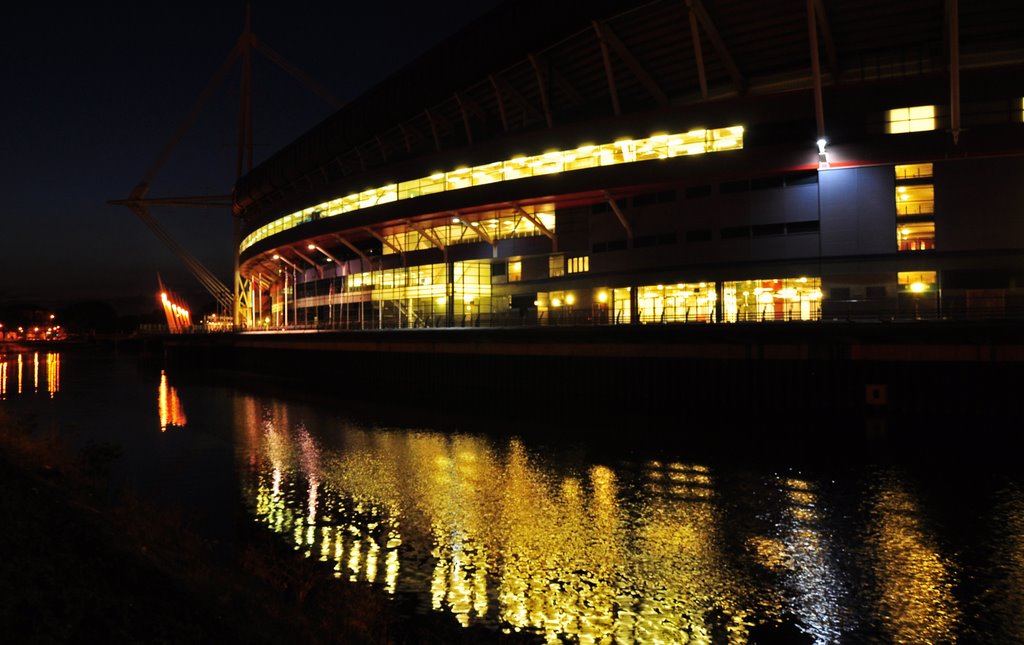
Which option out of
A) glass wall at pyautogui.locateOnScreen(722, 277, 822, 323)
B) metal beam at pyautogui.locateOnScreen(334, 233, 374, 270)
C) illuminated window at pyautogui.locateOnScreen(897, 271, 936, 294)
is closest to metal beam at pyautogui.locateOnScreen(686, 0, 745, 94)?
glass wall at pyautogui.locateOnScreen(722, 277, 822, 323)

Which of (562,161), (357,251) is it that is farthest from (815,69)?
(357,251)

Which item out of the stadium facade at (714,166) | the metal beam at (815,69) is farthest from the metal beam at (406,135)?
the metal beam at (815,69)

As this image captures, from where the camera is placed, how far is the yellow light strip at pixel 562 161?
36156 millimetres

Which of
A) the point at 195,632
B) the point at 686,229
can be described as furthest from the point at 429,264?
the point at 195,632

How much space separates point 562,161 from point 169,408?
2505 centimetres

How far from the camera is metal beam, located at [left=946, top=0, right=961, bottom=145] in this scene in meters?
27.8

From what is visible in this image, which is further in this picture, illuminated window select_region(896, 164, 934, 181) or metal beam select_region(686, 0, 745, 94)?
metal beam select_region(686, 0, 745, 94)

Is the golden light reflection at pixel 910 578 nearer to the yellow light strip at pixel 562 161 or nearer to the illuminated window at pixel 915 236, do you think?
the illuminated window at pixel 915 236

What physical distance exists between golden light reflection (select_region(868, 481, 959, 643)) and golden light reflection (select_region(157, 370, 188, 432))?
26508mm

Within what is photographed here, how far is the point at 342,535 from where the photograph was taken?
1423 centimetres

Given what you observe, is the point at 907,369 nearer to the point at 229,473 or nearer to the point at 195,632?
the point at 229,473

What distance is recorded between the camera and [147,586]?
6711 millimetres

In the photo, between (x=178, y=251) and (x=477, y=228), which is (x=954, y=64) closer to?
(x=477, y=228)

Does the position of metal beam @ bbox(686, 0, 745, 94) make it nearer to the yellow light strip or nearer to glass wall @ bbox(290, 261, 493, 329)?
the yellow light strip
